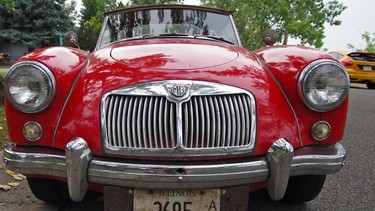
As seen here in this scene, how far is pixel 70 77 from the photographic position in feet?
7.50

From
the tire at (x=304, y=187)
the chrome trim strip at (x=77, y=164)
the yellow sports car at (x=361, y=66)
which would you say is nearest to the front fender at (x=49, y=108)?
the chrome trim strip at (x=77, y=164)

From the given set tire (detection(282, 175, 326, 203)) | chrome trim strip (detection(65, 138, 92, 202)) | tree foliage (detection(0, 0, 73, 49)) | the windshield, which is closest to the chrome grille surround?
chrome trim strip (detection(65, 138, 92, 202))

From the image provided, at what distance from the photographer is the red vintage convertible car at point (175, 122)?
1.95 m

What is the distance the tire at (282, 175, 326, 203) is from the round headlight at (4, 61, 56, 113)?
176 centimetres

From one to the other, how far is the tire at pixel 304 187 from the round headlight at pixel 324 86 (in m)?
0.55

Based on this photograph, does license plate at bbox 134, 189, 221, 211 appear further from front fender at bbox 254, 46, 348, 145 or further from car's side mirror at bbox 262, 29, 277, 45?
car's side mirror at bbox 262, 29, 277, 45

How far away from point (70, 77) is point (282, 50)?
1463mm

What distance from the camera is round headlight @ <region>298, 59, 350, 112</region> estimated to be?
2240 millimetres

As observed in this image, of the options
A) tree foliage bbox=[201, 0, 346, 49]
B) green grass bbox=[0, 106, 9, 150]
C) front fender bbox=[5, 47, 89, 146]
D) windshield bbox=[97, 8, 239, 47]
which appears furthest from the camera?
tree foliage bbox=[201, 0, 346, 49]

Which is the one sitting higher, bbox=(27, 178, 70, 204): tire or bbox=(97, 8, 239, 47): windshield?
bbox=(97, 8, 239, 47): windshield

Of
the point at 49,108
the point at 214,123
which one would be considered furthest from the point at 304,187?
the point at 49,108

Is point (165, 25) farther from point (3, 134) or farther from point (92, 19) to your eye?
point (92, 19)

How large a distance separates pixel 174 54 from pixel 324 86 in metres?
0.96

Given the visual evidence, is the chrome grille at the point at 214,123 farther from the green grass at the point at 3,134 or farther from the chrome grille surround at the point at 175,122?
the green grass at the point at 3,134
